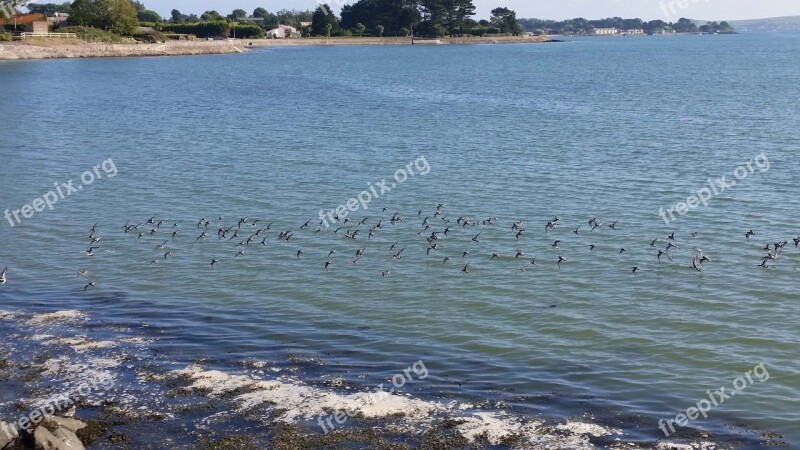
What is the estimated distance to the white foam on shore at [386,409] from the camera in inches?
614

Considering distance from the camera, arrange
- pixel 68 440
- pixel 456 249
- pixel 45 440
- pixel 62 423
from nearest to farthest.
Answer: pixel 45 440, pixel 68 440, pixel 62 423, pixel 456 249

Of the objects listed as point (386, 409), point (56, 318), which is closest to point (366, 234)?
point (56, 318)

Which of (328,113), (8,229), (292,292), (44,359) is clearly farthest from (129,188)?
(328,113)

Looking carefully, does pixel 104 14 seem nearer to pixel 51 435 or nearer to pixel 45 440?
pixel 51 435

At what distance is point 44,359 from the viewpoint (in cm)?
1891

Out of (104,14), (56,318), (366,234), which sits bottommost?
(56,318)

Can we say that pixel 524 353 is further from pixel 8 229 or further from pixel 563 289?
pixel 8 229

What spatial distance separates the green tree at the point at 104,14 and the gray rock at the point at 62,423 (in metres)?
151

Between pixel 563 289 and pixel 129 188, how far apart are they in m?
21.7

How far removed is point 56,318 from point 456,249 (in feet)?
40.2

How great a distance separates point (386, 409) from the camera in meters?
16.7

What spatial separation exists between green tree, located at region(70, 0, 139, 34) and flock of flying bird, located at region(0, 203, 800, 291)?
440 ft

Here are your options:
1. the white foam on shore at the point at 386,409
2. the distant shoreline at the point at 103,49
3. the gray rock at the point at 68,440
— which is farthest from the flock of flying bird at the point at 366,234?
the distant shoreline at the point at 103,49

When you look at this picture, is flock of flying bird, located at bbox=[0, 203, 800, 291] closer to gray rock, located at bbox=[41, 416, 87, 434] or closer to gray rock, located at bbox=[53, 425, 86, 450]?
gray rock, located at bbox=[41, 416, 87, 434]
